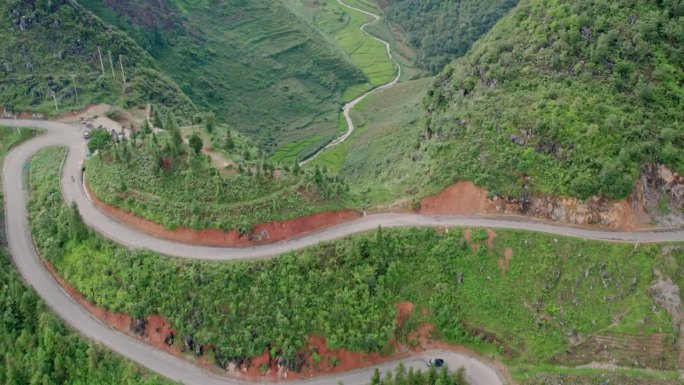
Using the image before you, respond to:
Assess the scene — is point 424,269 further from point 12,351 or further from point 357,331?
point 12,351

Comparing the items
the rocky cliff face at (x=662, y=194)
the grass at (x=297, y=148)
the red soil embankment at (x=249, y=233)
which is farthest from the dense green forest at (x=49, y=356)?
the grass at (x=297, y=148)

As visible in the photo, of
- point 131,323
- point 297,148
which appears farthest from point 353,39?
point 131,323

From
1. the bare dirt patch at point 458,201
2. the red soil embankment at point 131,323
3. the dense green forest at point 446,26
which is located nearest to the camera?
the red soil embankment at point 131,323

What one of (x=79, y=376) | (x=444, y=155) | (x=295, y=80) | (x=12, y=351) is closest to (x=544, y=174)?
(x=444, y=155)

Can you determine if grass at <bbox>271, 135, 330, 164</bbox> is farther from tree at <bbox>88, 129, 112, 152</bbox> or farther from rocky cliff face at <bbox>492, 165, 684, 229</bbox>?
rocky cliff face at <bbox>492, 165, 684, 229</bbox>

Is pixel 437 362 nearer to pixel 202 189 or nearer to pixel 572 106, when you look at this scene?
pixel 202 189

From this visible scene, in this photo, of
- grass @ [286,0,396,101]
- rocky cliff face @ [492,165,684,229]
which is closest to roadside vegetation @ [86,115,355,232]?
rocky cliff face @ [492,165,684,229]

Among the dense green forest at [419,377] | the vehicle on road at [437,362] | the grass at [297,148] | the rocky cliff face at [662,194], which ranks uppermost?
the rocky cliff face at [662,194]

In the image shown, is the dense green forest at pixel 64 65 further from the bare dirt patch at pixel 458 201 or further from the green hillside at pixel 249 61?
the bare dirt patch at pixel 458 201
